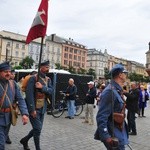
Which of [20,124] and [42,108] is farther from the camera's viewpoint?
[20,124]

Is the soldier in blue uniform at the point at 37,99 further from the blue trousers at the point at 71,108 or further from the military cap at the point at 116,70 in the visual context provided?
the blue trousers at the point at 71,108

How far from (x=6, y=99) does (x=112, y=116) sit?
1.96m

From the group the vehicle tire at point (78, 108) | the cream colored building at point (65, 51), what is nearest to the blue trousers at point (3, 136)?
the vehicle tire at point (78, 108)

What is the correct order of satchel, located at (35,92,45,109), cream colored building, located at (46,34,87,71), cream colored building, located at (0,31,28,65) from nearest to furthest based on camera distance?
satchel, located at (35,92,45,109) → cream colored building, located at (0,31,28,65) → cream colored building, located at (46,34,87,71)

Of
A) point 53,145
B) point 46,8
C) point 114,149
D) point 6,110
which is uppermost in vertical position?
point 46,8

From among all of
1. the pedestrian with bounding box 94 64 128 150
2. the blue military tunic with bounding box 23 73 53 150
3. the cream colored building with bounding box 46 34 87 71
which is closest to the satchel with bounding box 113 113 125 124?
the pedestrian with bounding box 94 64 128 150

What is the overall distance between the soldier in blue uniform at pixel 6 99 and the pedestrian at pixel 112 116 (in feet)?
5.19

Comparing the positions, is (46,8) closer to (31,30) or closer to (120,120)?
(31,30)

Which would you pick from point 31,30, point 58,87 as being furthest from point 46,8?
point 58,87

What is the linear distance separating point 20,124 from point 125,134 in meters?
7.44

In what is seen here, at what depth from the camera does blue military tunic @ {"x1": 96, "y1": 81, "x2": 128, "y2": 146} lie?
13.1ft

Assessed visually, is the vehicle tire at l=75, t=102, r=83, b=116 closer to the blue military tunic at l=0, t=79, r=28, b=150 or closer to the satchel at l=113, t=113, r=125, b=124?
the blue military tunic at l=0, t=79, r=28, b=150

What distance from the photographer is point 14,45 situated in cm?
9725

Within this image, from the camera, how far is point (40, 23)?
231 inches
